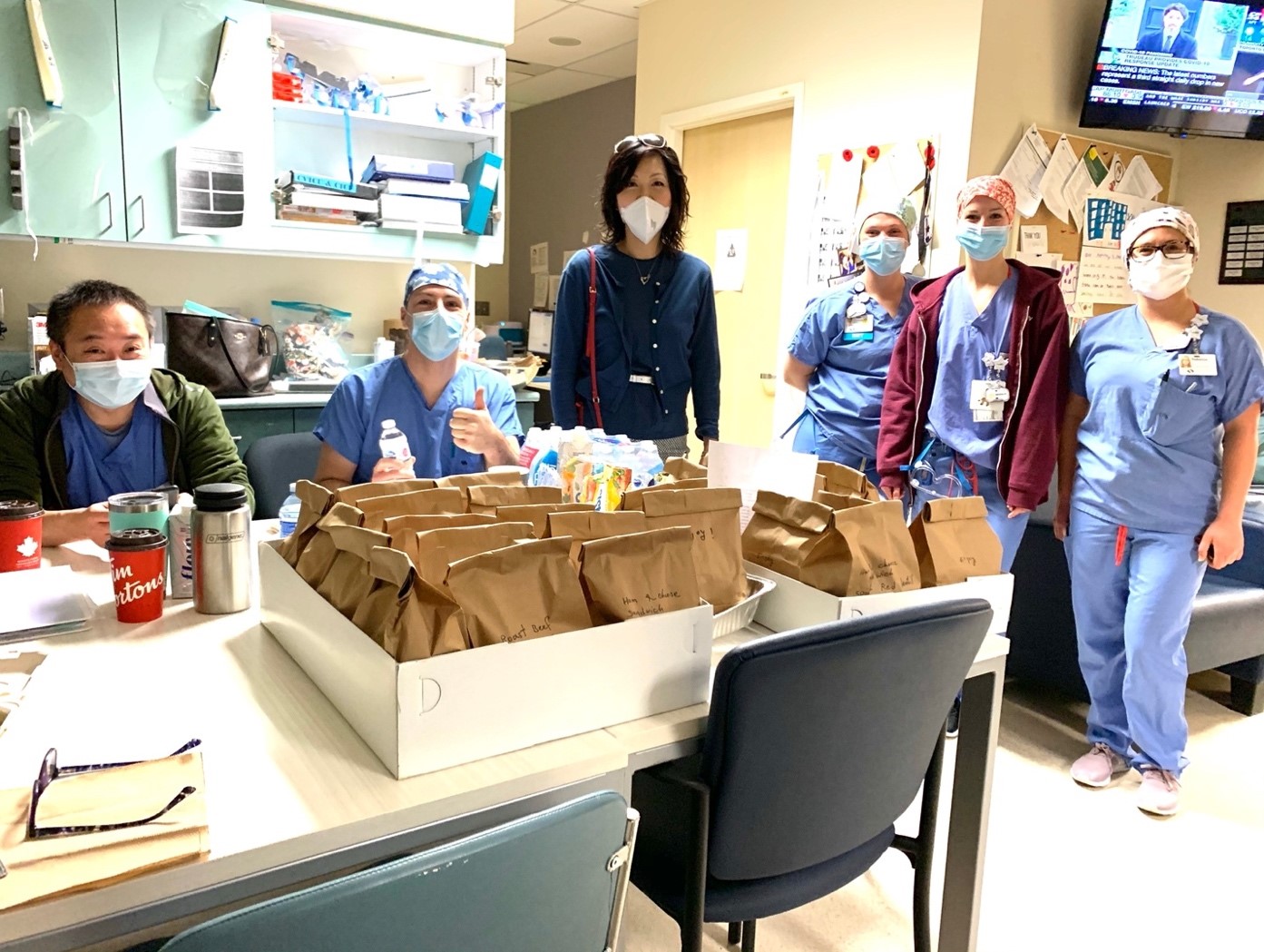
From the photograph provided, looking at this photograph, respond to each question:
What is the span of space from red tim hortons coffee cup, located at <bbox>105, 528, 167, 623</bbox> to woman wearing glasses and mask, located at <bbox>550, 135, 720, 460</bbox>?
1.32 meters

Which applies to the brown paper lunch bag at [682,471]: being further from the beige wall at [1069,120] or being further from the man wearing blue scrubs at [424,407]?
the beige wall at [1069,120]

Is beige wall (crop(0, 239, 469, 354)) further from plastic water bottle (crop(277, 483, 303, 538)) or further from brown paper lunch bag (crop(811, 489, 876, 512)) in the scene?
brown paper lunch bag (crop(811, 489, 876, 512))

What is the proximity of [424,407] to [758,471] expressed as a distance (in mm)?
909

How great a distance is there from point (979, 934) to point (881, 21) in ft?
10.1

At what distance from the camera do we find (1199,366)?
2176mm

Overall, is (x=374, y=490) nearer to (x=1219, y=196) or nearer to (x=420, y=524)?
(x=420, y=524)

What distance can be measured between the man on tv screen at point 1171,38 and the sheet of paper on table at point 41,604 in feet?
11.9

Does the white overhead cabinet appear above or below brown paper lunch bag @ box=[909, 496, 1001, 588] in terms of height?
above

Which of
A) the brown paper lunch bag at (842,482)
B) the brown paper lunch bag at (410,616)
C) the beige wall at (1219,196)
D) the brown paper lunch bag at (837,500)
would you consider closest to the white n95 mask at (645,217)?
the brown paper lunch bag at (842,482)

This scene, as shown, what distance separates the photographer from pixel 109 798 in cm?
83

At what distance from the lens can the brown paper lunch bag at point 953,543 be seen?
138 cm

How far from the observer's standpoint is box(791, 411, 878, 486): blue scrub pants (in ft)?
8.87

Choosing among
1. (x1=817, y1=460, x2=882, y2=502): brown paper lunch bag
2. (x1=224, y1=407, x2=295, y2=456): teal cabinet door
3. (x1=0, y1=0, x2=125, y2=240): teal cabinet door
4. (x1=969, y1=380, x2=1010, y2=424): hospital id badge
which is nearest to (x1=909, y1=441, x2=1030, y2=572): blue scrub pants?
(x1=969, y1=380, x2=1010, y2=424): hospital id badge

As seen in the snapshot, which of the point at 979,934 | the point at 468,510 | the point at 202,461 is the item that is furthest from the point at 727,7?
the point at 979,934
